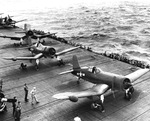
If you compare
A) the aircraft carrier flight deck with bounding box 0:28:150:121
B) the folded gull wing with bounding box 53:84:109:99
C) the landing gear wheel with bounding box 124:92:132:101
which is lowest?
the aircraft carrier flight deck with bounding box 0:28:150:121

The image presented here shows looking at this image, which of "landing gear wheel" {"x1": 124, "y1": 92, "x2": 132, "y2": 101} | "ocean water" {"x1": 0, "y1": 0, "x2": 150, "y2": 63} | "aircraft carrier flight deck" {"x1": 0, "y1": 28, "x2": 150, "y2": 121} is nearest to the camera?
"aircraft carrier flight deck" {"x1": 0, "y1": 28, "x2": 150, "y2": 121}

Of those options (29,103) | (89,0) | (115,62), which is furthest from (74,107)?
(89,0)

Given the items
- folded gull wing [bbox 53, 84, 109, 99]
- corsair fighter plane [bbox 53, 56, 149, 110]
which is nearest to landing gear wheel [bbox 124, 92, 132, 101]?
corsair fighter plane [bbox 53, 56, 149, 110]

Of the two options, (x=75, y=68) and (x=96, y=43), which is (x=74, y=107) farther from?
(x=96, y=43)

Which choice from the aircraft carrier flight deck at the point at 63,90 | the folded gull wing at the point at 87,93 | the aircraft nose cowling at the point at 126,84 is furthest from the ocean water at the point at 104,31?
the folded gull wing at the point at 87,93

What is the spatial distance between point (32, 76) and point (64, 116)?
10.4 metres

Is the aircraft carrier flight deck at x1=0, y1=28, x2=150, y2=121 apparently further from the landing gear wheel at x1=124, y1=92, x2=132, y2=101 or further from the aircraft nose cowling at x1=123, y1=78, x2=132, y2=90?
the aircraft nose cowling at x1=123, y1=78, x2=132, y2=90

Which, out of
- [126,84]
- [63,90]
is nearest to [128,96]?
[126,84]

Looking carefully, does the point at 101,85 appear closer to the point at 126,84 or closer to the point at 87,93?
the point at 87,93

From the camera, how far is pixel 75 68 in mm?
24938

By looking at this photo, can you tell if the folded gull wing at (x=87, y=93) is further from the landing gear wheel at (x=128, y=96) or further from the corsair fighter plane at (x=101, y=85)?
the landing gear wheel at (x=128, y=96)

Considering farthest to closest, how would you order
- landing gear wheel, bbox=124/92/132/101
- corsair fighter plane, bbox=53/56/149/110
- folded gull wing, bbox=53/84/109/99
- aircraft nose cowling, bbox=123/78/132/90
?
landing gear wheel, bbox=124/92/132/101
aircraft nose cowling, bbox=123/78/132/90
corsair fighter plane, bbox=53/56/149/110
folded gull wing, bbox=53/84/109/99

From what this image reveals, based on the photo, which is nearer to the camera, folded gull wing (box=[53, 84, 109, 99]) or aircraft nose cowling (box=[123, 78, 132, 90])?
folded gull wing (box=[53, 84, 109, 99])

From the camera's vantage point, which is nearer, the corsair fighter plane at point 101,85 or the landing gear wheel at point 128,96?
the corsair fighter plane at point 101,85
